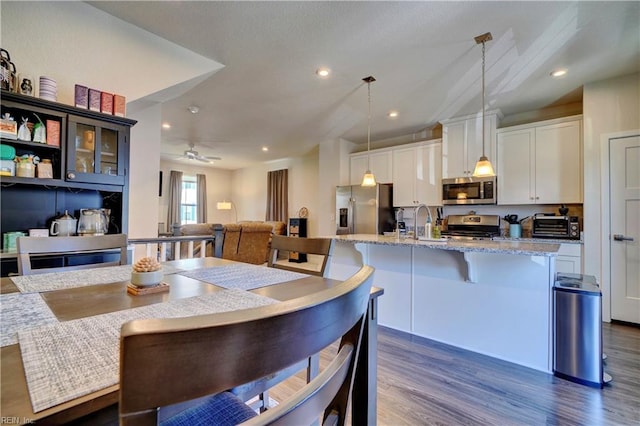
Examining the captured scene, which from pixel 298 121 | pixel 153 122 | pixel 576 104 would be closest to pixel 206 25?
pixel 153 122

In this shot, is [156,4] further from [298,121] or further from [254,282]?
[298,121]

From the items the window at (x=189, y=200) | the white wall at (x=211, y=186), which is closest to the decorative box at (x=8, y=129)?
the white wall at (x=211, y=186)

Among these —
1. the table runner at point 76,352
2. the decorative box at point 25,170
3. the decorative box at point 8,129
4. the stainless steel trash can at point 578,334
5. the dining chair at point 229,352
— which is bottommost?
the stainless steel trash can at point 578,334

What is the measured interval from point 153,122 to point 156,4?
134 centimetres

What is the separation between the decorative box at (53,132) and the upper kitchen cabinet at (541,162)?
4778 millimetres

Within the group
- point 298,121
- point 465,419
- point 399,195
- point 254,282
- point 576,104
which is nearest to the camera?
point 254,282

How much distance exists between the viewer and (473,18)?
7.02ft

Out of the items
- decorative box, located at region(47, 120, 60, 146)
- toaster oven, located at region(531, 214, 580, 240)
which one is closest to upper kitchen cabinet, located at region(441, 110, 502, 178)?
toaster oven, located at region(531, 214, 580, 240)

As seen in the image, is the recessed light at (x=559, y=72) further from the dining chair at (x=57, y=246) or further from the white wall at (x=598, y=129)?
the dining chair at (x=57, y=246)

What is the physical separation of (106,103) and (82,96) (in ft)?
0.47

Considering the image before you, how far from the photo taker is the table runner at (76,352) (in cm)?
44

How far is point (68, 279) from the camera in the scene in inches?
46.6

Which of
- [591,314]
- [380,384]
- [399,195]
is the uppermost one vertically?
[399,195]

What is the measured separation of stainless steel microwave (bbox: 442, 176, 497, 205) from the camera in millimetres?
3955
